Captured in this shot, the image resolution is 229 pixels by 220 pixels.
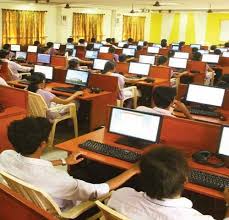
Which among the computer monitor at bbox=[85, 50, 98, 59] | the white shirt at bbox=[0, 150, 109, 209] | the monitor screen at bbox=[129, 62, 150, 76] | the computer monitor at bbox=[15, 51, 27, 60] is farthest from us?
the computer monitor at bbox=[85, 50, 98, 59]

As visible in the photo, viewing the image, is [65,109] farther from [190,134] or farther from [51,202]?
[51,202]

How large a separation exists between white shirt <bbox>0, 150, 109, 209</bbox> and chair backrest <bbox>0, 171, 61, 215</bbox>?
0.20ft

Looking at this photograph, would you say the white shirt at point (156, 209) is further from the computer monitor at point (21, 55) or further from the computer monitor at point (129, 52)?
the computer monitor at point (129, 52)

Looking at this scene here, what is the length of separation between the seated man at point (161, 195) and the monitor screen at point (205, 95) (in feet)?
9.29

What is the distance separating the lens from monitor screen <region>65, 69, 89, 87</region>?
18.8 ft

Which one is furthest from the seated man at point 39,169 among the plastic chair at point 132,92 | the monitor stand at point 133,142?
the plastic chair at point 132,92

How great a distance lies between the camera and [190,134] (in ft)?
9.78

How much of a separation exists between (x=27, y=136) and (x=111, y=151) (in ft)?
2.78

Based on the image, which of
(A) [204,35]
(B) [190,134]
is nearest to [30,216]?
(B) [190,134]

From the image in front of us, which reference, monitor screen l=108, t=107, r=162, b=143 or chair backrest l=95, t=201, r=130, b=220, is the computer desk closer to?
monitor screen l=108, t=107, r=162, b=143

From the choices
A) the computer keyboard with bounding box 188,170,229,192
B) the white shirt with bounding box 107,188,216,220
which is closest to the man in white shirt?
the computer keyboard with bounding box 188,170,229,192

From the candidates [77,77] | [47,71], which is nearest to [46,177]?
[77,77]

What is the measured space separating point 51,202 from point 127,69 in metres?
5.75

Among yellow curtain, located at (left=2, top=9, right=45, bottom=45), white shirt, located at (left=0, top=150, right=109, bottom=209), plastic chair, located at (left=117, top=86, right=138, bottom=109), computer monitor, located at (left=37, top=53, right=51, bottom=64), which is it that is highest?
yellow curtain, located at (left=2, top=9, right=45, bottom=45)
